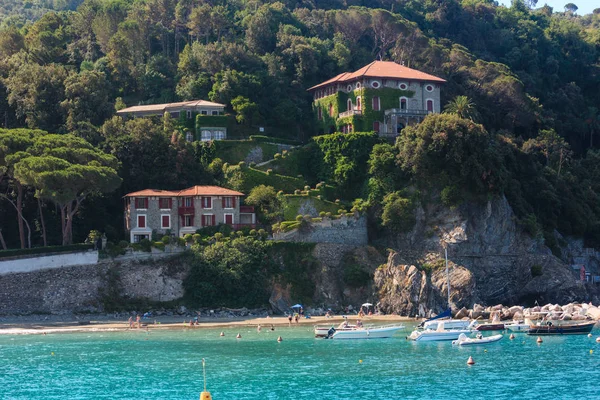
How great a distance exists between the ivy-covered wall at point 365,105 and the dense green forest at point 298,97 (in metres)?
3.59

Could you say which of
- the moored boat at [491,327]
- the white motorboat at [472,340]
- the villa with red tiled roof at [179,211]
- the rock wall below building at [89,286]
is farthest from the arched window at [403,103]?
the white motorboat at [472,340]

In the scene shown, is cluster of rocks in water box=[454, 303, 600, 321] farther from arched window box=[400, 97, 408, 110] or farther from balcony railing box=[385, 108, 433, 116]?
arched window box=[400, 97, 408, 110]

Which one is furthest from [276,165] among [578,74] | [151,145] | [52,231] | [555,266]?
[578,74]

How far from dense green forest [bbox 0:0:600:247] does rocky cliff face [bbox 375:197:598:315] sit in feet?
6.20

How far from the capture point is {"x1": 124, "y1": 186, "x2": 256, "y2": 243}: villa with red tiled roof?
271ft

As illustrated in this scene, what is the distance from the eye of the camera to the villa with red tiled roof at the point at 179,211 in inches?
3255

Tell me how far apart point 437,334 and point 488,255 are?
1921 cm

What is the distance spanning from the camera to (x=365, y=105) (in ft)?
309

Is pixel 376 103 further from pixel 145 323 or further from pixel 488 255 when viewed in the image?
pixel 145 323

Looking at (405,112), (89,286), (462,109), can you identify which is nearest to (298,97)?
(405,112)

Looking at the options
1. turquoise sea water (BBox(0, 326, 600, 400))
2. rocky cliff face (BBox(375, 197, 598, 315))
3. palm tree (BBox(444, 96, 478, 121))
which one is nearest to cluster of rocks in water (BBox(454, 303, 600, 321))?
rocky cliff face (BBox(375, 197, 598, 315))

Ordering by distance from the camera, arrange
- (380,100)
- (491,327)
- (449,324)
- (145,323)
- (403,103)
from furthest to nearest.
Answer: (403,103)
(380,100)
(145,323)
(491,327)
(449,324)

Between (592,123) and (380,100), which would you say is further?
(592,123)

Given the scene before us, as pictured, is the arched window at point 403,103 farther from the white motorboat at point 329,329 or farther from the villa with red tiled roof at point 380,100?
the white motorboat at point 329,329
